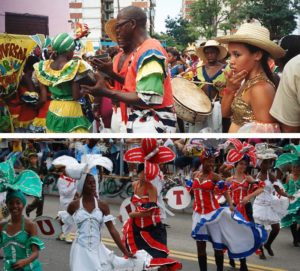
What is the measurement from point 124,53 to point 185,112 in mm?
420

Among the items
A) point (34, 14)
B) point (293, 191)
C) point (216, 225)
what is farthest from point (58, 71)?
point (216, 225)

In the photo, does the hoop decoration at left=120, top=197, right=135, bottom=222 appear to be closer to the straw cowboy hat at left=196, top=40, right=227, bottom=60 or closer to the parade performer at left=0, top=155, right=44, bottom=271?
the parade performer at left=0, top=155, right=44, bottom=271

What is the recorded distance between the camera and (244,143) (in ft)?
6.93

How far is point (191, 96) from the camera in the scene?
2.32 m

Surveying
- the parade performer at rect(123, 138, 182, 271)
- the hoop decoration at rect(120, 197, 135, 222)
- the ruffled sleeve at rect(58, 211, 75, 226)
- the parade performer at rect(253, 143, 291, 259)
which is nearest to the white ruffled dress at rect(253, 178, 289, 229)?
the parade performer at rect(253, 143, 291, 259)

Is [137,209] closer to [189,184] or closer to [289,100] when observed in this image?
[189,184]

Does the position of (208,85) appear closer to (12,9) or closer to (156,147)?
(156,147)

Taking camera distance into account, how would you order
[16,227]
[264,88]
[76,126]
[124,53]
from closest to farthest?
[264,88] < [124,53] < [76,126] < [16,227]

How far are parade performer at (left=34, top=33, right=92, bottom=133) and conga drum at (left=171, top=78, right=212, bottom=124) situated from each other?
384 mm

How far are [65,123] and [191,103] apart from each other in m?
0.51

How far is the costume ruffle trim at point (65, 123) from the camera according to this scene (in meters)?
2.24

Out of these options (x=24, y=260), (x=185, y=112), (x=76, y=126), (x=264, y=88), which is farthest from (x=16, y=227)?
(x=264, y=88)

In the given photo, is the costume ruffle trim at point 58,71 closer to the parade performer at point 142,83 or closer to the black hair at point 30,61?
the black hair at point 30,61

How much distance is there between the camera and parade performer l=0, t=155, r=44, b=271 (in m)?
2.60
